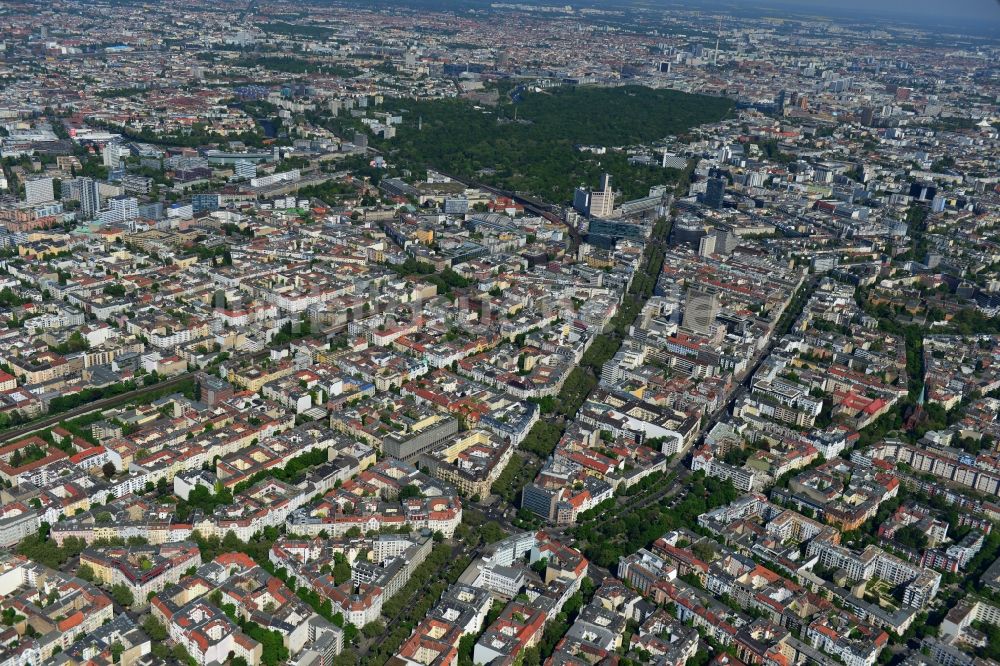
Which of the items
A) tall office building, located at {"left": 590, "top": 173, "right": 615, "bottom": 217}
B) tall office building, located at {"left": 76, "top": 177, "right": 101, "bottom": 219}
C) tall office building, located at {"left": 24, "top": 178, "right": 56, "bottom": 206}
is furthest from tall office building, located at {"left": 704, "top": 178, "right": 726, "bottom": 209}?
tall office building, located at {"left": 24, "top": 178, "right": 56, "bottom": 206}

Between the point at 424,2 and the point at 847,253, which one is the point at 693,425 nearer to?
the point at 847,253

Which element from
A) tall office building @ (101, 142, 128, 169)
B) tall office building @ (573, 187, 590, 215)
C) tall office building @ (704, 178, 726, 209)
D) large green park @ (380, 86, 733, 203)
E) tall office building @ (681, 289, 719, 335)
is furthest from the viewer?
large green park @ (380, 86, 733, 203)

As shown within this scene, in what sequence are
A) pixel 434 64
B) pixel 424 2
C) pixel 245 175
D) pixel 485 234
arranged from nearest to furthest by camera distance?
1. pixel 485 234
2. pixel 245 175
3. pixel 434 64
4. pixel 424 2

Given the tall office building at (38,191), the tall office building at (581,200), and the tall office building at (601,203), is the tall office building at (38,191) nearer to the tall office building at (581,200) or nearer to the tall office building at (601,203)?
the tall office building at (581,200)

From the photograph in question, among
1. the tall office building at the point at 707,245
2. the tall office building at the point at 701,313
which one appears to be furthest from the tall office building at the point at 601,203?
the tall office building at the point at 701,313

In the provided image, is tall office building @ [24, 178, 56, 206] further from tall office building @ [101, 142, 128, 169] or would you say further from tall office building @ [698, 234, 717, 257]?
tall office building @ [698, 234, 717, 257]

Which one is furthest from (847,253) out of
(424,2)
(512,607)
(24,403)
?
(424,2)
